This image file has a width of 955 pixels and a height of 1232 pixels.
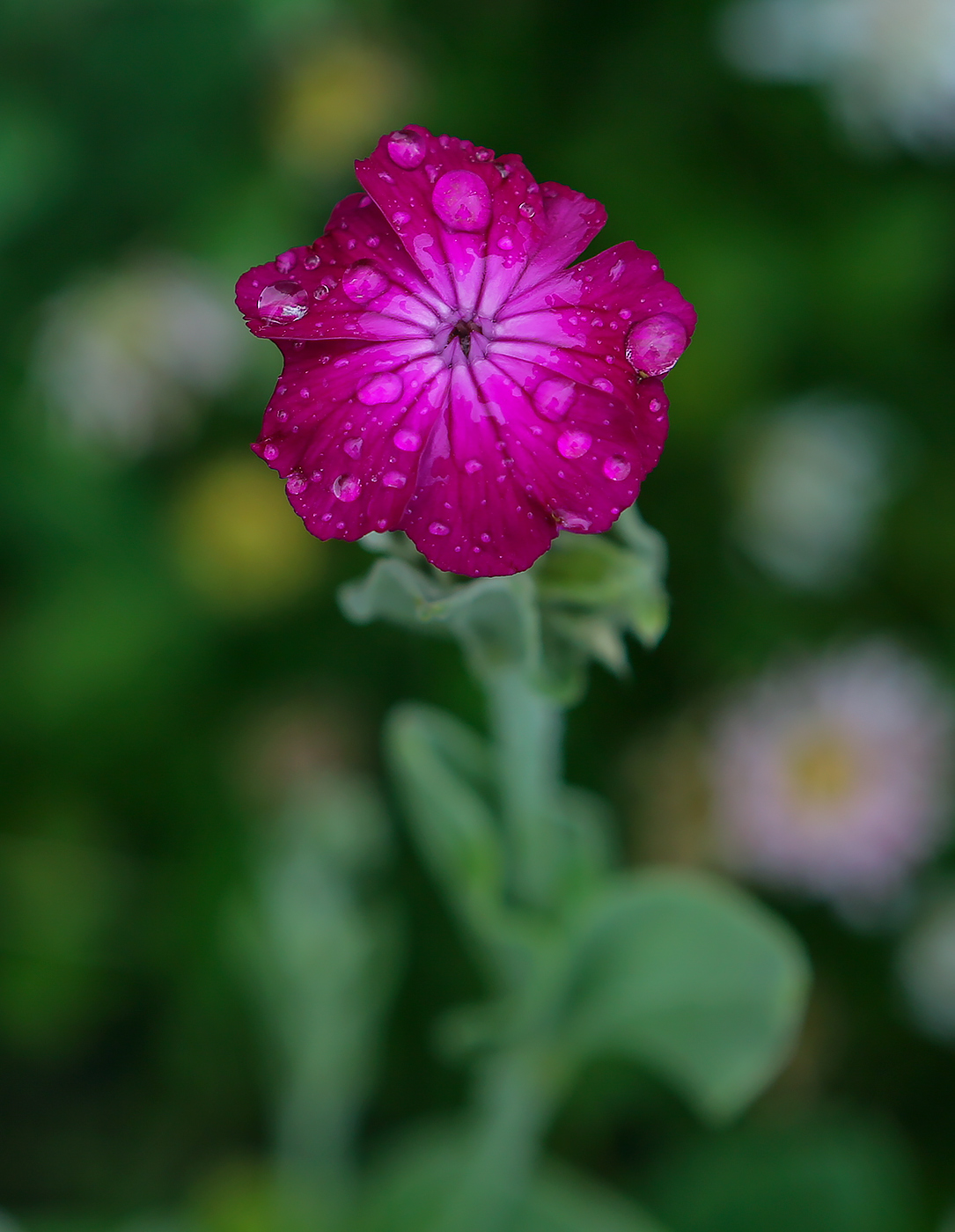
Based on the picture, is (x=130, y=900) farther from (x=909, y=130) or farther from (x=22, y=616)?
→ (x=909, y=130)

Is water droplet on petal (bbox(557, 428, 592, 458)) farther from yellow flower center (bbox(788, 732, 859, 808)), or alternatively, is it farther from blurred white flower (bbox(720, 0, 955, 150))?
blurred white flower (bbox(720, 0, 955, 150))

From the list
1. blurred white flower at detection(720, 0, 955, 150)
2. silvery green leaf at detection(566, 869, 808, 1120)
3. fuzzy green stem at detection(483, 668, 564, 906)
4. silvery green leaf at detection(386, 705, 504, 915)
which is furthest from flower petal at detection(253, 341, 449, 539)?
blurred white flower at detection(720, 0, 955, 150)

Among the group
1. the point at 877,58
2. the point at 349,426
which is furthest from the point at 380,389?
the point at 877,58

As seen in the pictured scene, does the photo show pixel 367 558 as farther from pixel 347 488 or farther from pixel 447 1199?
pixel 347 488

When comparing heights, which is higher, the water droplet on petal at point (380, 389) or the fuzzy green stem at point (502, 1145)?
the water droplet on petal at point (380, 389)

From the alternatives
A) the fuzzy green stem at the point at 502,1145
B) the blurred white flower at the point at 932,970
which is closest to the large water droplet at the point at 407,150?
the fuzzy green stem at the point at 502,1145

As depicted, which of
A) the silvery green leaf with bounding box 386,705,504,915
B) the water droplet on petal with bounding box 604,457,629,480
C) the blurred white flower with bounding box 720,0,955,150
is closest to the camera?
the water droplet on petal with bounding box 604,457,629,480

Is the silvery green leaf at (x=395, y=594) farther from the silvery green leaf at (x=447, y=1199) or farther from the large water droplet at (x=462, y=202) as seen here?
the silvery green leaf at (x=447, y=1199)
